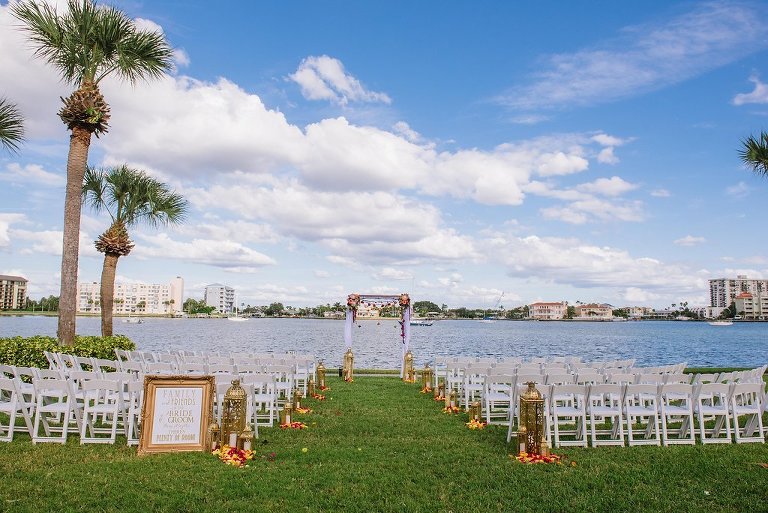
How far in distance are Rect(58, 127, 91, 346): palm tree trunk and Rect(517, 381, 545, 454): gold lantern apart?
38.4 feet

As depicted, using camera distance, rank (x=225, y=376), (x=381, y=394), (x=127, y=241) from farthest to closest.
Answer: (x=127, y=241), (x=381, y=394), (x=225, y=376)

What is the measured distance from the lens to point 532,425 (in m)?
7.30

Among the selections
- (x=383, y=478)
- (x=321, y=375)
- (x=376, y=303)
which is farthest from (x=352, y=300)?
(x=383, y=478)

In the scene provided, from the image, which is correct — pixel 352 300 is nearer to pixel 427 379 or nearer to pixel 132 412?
pixel 427 379

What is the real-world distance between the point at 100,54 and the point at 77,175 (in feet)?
10.8

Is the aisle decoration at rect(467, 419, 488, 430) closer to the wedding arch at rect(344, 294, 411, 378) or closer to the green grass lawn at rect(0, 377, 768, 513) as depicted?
the green grass lawn at rect(0, 377, 768, 513)

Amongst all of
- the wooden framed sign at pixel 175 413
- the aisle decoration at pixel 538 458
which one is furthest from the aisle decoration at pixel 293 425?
the aisle decoration at pixel 538 458

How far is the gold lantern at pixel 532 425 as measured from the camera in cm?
727

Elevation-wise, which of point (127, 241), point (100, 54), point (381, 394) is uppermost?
point (100, 54)

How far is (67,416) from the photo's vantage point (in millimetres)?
7871

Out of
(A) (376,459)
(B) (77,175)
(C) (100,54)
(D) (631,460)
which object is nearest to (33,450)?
(A) (376,459)

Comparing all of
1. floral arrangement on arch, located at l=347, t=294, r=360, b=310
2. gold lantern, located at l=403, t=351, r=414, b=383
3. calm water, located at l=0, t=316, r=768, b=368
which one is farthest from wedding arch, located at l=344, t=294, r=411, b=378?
calm water, located at l=0, t=316, r=768, b=368

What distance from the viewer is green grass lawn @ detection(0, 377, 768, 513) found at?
17.9 feet

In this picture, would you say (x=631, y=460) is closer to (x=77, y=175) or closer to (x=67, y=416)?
(x=67, y=416)
